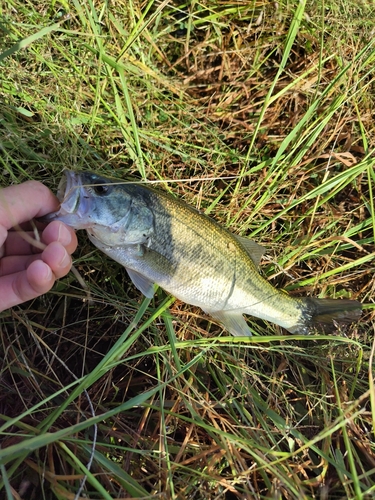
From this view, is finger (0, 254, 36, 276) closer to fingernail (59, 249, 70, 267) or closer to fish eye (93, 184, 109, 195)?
fingernail (59, 249, 70, 267)

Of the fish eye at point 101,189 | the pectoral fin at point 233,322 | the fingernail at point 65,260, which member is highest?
the fish eye at point 101,189

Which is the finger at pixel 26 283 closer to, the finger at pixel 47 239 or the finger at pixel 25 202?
the finger at pixel 47 239

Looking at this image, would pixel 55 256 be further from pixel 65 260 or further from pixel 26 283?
pixel 26 283

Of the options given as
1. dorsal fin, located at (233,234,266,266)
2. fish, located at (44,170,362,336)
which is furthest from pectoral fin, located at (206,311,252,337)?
dorsal fin, located at (233,234,266,266)

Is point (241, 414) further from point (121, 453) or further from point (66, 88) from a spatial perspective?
point (66, 88)

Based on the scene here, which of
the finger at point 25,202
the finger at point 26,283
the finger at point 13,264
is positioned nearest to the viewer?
the finger at point 26,283

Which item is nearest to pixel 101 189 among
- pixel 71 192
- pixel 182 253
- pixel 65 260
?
pixel 71 192

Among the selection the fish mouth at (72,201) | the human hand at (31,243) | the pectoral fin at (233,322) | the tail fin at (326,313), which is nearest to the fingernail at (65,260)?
the human hand at (31,243)
